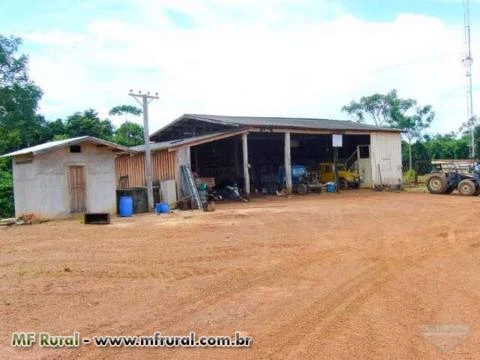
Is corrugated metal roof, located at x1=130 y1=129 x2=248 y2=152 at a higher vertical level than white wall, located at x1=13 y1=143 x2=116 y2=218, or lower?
higher

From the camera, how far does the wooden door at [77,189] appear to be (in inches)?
695

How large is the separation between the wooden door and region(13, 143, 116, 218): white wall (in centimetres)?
15

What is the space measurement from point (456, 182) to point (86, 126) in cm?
2654

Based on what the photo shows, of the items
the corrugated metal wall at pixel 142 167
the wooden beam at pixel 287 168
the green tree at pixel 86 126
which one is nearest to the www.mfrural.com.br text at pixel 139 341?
the corrugated metal wall at pixel 142 167

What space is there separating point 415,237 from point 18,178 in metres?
14.2

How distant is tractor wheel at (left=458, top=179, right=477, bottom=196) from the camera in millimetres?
22300

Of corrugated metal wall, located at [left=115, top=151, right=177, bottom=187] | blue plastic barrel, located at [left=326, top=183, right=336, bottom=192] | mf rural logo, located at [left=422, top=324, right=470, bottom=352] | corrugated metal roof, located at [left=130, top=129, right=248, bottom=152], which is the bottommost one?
mf rural logo, located at [left=422, top=324, right=470, bottom=352]

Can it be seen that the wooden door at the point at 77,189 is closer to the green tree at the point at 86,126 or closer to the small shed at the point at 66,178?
the small shed at the point at 66,178

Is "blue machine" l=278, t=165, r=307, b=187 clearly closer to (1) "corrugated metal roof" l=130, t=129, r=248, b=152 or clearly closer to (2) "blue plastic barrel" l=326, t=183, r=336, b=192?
(2) "blue plastic barrel" l=326, t=183, r=336, b=192

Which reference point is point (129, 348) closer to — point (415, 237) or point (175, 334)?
point (175, 334)

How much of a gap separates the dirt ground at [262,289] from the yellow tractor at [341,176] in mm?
17164

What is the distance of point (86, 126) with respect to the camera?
3728cm

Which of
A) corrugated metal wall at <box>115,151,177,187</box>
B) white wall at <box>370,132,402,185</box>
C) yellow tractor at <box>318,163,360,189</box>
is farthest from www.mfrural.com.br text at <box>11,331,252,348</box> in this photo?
white wall at <box>370,132,402,185</box>

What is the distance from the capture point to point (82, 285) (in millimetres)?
7051
